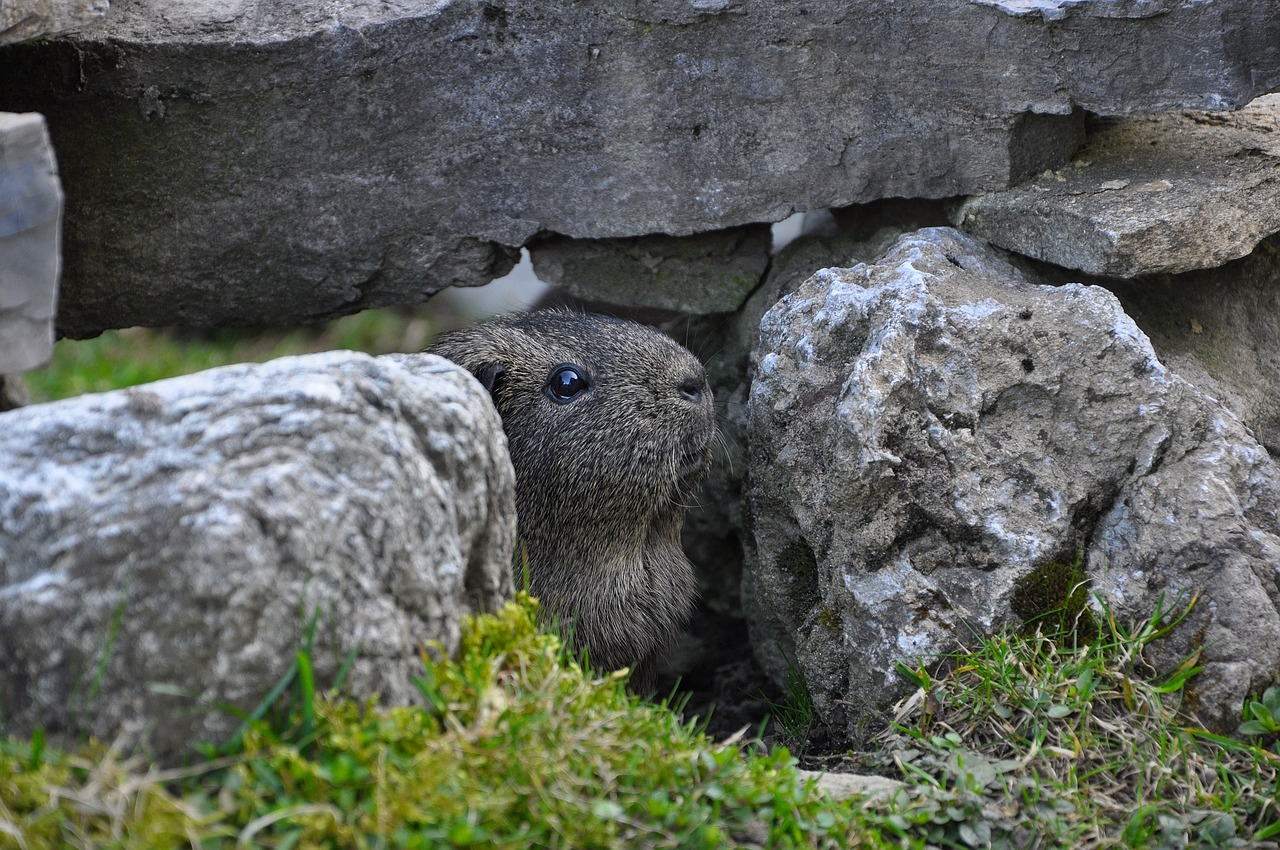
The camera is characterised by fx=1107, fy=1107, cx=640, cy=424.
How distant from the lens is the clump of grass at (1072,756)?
2.94m

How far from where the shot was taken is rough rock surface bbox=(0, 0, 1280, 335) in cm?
414

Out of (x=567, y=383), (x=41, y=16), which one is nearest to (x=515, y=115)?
(x=567, y=383)

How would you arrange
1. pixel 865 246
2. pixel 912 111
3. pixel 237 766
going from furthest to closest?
1. pixel 865 246
2. pixel 912 111
3. pixel 237 766

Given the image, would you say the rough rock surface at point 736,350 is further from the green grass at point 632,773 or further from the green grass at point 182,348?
the green grass at point 182,348

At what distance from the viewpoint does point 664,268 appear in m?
5.10

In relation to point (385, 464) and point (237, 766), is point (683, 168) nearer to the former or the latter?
point (385, 464)

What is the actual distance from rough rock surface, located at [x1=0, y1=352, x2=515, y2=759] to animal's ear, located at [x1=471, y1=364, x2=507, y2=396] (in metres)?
1.69

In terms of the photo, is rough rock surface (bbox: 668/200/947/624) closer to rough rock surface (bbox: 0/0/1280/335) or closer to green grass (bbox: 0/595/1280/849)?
rough rock surface (bbox: 0/0/1280/335)

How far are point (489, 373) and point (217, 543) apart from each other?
88.2 inches

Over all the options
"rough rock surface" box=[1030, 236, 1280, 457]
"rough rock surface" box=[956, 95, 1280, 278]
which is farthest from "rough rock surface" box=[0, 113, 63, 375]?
"rough rock surface" box=[1030, 236, 1280, 457]

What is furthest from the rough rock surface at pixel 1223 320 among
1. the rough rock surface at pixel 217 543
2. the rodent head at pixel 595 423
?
the rough rock surface at pixel 217 543

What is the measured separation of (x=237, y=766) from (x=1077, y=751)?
222 centimetres

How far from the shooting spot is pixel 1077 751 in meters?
3.10

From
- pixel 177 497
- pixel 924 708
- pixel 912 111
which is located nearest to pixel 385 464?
pixel 177 497
